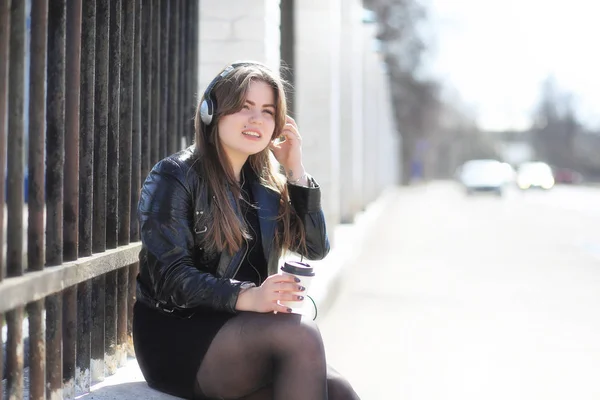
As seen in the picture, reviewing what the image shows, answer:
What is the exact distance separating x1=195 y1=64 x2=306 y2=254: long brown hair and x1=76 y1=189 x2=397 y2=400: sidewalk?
1.38 feet

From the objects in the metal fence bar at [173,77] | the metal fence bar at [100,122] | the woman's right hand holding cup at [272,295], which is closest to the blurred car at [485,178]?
the metal fence bar at [173,77]

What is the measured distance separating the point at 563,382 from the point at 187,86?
256 cm

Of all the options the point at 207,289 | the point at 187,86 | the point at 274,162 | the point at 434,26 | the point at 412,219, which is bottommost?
the point at 412,219

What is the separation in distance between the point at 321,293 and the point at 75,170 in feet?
11.8

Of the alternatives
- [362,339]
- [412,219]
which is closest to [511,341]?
[362,339]

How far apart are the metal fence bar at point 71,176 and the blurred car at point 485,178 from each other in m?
37.1

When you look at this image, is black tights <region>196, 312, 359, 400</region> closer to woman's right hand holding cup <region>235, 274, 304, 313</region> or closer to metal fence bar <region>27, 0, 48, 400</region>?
woman's right hand holding cup <region>235, 274, 304, 313</region>

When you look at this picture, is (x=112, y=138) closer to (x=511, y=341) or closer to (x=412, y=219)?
(x=511, y=341)

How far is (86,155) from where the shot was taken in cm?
365

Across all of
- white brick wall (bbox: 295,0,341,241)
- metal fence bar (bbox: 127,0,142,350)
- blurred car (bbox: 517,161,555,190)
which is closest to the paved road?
white brick wall (bbox: 295,0,341,241)

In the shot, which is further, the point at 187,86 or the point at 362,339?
the point at 362,339

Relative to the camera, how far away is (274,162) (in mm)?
3828

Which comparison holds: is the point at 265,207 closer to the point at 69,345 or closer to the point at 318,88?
the point at 69,345

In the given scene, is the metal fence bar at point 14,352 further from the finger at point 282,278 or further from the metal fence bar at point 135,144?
the metal fence bar at point 135,144
